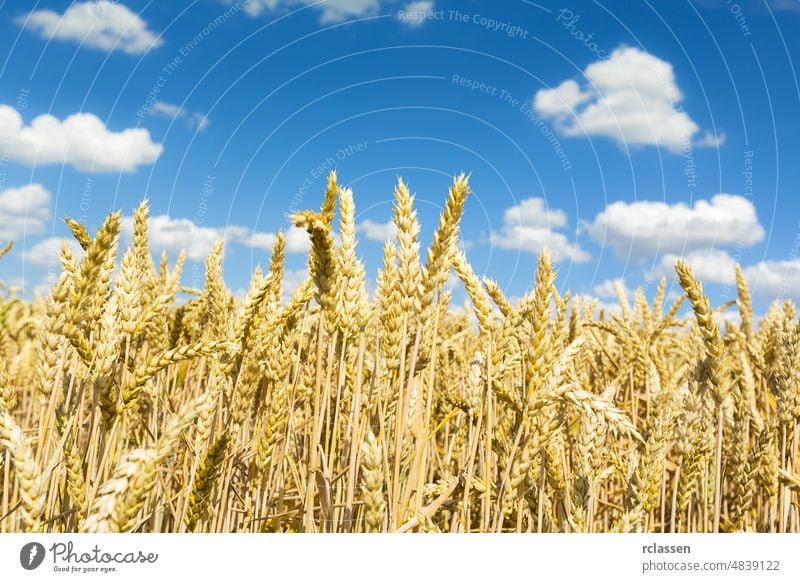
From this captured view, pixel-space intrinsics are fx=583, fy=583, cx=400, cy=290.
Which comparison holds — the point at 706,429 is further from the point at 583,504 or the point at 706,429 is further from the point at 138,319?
the point at 138,319

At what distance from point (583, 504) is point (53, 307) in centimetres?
212

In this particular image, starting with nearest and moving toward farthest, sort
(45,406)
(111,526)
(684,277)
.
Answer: (111,526)
(45,406)
(684,277)

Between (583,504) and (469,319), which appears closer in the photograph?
(583,504)

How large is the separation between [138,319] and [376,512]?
1.11m

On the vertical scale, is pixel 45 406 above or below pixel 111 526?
above

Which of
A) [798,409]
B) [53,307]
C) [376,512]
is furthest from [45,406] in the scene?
[798,409]

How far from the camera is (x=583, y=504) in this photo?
226cm
